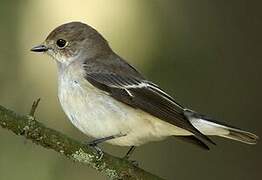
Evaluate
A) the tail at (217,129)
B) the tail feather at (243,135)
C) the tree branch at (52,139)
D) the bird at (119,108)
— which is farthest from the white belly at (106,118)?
the tree branch at (52,139)

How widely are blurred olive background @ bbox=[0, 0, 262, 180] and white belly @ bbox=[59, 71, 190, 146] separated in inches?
58.8

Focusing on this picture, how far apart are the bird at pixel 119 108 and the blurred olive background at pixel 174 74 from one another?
4.17 feet

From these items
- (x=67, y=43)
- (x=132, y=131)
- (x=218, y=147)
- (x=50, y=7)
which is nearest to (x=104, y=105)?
(x=132, y=131)

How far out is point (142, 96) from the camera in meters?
5.74

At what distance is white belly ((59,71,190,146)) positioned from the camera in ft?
18.0

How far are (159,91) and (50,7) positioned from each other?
2.78m

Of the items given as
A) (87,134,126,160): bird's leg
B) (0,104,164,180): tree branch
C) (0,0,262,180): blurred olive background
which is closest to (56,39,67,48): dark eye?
(87,134,126,160): bird's leg

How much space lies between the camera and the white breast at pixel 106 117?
217 inches

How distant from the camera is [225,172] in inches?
274

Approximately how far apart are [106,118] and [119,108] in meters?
0.15

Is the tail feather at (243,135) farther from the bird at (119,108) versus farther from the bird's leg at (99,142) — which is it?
the bird's leg at (99,142)

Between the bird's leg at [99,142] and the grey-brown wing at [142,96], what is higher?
the grey-brown wing at [142,96]

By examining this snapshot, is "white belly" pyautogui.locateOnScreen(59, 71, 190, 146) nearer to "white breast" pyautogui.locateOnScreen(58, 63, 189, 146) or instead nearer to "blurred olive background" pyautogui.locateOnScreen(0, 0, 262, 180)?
"white breast" pyautogui.locateOnScreen(58, 63, 189, 146)

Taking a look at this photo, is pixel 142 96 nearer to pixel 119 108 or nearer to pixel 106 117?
pixel 119 108
